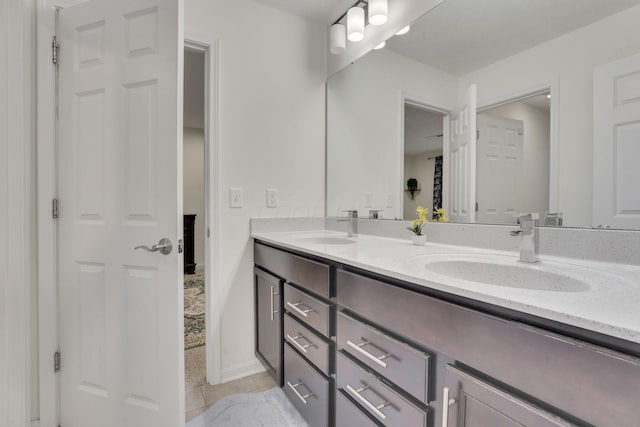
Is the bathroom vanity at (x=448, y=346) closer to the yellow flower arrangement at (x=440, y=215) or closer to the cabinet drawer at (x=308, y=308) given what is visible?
the cabinet drawer at (x=308, y=308)

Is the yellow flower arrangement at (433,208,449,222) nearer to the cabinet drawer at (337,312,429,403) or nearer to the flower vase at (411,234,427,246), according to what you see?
the flower vase at (411,234,427,246)

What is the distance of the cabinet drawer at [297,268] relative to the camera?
119 centimetres

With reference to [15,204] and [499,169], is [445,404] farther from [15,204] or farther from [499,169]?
[15,204]

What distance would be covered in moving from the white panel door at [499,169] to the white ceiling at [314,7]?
49.8 inches

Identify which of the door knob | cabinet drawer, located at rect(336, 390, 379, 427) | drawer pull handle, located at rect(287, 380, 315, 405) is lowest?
drawer pull handle, located at rect(287, 380, 315, 405)

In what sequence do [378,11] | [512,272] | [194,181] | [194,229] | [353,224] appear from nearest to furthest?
[512,272] < [378,11] < [353,224] < [194,229] < [194,181]

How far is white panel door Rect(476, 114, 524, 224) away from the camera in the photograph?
1.21 meters

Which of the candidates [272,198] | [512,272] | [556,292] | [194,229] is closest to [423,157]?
[512,272]

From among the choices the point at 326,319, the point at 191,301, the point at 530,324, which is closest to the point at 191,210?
the point at 191,301

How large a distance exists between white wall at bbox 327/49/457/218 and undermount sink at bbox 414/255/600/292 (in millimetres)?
680

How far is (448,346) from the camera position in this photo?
71 centimetres

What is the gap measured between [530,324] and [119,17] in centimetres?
179

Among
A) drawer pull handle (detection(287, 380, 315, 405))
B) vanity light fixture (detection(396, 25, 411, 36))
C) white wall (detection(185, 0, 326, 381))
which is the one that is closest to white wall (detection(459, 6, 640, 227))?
vanity light fixture (detection(396, 25, 411, 36))

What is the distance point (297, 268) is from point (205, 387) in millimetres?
1014
